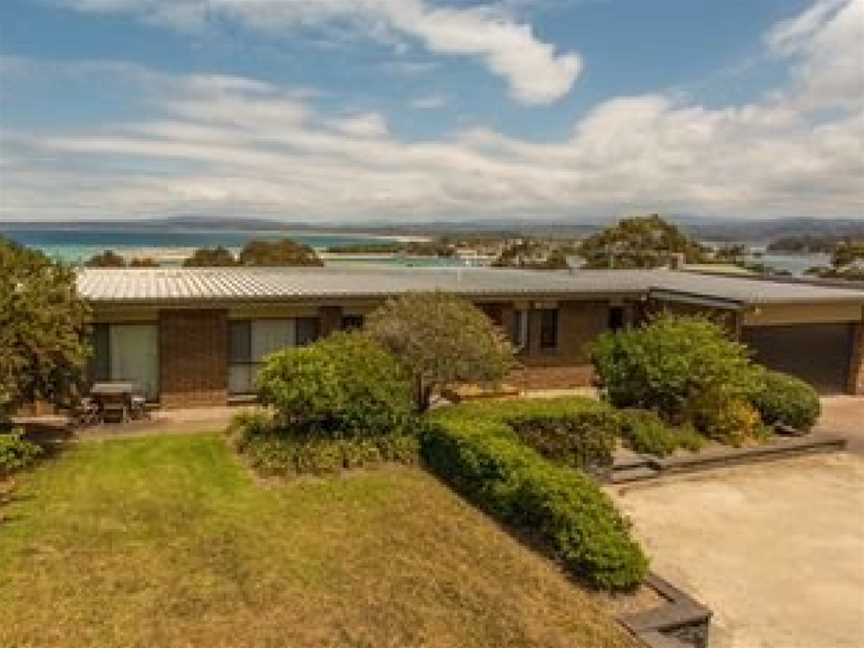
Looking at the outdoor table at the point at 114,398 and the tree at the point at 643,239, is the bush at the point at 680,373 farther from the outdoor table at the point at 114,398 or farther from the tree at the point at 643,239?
the tree at the point at 643,239

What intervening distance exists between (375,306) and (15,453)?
9.53m

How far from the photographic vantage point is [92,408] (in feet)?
58.2

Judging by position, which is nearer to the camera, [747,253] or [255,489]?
[255,489]

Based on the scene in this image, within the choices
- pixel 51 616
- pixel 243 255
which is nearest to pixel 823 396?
pixel 51 616

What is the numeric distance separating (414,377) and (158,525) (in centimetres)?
607

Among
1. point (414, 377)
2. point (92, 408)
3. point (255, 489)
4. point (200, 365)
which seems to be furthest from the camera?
point (200, 365)

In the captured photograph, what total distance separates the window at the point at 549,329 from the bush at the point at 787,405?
6.37 meters

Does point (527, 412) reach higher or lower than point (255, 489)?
higher

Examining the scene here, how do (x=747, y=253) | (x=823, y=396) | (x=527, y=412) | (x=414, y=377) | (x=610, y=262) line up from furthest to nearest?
(x=747, y=253), (x=610, y=262), (x=823, y=396), (x=414, y=377), (x=527, y=412)

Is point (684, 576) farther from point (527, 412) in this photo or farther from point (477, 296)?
point (477, 296)

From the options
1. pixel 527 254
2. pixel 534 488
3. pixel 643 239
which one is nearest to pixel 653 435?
pixel 534 488

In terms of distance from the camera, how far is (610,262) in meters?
55.2

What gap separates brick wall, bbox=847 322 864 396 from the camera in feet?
82.9

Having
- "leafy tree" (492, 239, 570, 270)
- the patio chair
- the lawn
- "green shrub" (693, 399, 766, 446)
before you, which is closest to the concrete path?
"green shrub" (693, 399, 766, 446)
